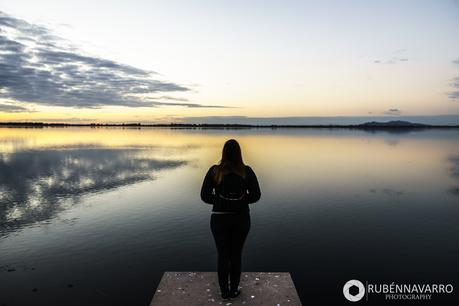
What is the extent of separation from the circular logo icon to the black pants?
5.04 meters

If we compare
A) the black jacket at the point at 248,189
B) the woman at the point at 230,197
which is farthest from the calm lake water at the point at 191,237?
the black jacket at the point at 248,189

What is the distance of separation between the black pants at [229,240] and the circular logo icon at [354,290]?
5043 millimetres

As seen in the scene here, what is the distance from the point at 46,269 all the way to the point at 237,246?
8.63 m

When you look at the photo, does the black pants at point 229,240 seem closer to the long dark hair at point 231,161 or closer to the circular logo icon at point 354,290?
the long dark hair at point 231,161

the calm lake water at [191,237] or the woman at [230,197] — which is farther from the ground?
the woman at [230,197]

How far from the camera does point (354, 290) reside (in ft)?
39.5

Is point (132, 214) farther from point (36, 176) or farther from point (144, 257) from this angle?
point (36, 176)

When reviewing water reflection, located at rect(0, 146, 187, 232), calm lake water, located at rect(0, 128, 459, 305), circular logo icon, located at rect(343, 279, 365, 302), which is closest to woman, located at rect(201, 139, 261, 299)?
calm lake water, located at rect(0, 128, 459, 305)

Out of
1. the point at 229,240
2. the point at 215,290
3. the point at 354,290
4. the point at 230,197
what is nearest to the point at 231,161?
the point at 230,197

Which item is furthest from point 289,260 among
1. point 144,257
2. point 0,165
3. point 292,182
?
point 0,165

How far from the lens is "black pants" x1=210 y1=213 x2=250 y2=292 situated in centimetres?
816

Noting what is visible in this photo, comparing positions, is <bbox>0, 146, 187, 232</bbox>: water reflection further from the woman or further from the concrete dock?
the woman

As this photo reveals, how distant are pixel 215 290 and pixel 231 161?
349 cm

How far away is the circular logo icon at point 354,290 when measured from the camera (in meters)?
11.6
